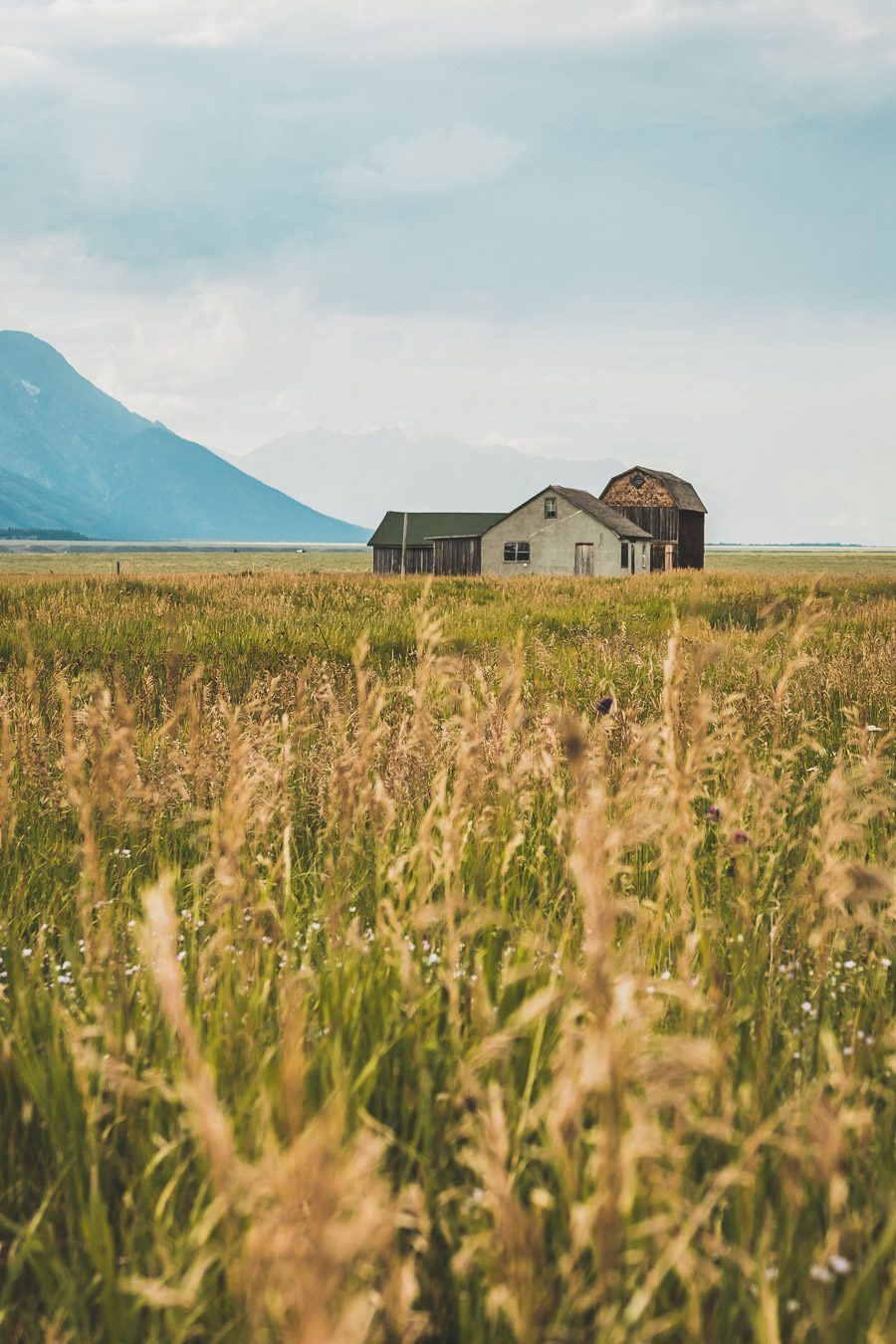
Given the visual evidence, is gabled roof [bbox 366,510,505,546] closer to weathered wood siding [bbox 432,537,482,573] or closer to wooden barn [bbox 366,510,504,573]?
wooden barn [bbox 366,510,504,573]

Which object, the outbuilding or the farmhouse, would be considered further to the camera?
A: the farmhouse

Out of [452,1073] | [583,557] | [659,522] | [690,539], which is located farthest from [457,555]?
[452,1073]

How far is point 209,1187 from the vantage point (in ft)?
5.38

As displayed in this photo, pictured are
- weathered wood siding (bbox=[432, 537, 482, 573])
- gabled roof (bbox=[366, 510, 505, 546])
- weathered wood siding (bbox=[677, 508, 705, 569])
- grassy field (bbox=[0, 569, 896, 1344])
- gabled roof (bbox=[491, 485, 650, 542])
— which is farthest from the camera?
gabled roof (bbox=[366, 510, 505, 546])

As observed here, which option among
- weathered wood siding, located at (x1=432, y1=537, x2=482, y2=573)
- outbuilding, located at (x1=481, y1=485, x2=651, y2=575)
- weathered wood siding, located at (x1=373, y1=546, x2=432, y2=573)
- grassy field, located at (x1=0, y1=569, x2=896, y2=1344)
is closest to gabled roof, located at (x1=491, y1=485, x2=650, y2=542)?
outbuilding, located at (x1=481, y1=485, x2=651, y2=575)

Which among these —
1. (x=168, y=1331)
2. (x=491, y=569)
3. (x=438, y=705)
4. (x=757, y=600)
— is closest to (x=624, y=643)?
(x=438, y=705)

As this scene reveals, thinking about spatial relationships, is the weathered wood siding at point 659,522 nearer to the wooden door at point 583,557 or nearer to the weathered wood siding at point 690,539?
the weathered wood siding at point 690,539

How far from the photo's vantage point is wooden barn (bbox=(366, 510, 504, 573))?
6562cm

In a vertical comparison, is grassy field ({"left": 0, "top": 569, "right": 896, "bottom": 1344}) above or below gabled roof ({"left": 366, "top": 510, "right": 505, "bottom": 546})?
below

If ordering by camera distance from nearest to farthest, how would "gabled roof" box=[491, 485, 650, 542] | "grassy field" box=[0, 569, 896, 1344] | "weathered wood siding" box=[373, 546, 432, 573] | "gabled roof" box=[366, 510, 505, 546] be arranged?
"grassy field" box=[0, 569, 896, 1344]
"gabled roof" box=[491, 485, 650, 542]
"gabled roof" box=[366, 510, 505, 546]
"weathered wood siding" box=[373, 546, 432, 573]

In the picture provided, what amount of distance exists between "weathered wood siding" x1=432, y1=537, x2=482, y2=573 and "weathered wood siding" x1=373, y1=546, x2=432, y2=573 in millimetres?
986

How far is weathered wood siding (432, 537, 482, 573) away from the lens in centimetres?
6528

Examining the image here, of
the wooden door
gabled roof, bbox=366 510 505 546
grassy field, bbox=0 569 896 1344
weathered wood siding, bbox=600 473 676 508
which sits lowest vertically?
grassy field, bbox=0 569 896 1344

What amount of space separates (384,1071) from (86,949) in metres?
0.77
